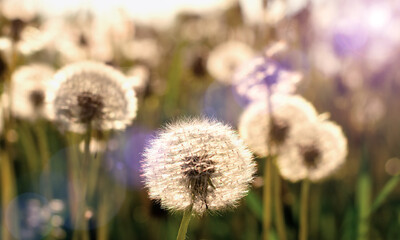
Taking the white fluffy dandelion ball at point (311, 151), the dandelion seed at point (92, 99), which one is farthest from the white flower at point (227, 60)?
the dandelion seed at point (92, 99)

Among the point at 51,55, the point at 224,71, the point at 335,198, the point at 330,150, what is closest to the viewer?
the point at 330,150

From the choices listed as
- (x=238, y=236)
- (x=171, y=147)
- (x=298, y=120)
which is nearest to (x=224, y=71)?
(x=238, y=236)

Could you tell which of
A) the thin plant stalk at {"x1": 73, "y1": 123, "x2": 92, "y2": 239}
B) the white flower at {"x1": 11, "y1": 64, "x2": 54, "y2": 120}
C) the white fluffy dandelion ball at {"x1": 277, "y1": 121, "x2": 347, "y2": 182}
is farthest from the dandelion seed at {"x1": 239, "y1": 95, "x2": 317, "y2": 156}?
the white flower at {"x1": 11, "y1": 64, "x2": 54, "y2": 120}

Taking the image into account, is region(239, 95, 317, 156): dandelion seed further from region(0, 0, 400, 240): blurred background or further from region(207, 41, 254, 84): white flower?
region(207, 41, 254, 84): white flower

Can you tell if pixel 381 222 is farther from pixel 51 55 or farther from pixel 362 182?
pixel 51 55

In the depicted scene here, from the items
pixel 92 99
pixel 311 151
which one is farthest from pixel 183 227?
pixel 311 151

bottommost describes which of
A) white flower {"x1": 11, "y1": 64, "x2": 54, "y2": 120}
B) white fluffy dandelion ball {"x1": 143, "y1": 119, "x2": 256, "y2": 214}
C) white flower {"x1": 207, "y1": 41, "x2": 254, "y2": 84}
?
white fluffy dandelion ball {"x1": 143, "y1": 119, "x2": 256, "y2": 214}
